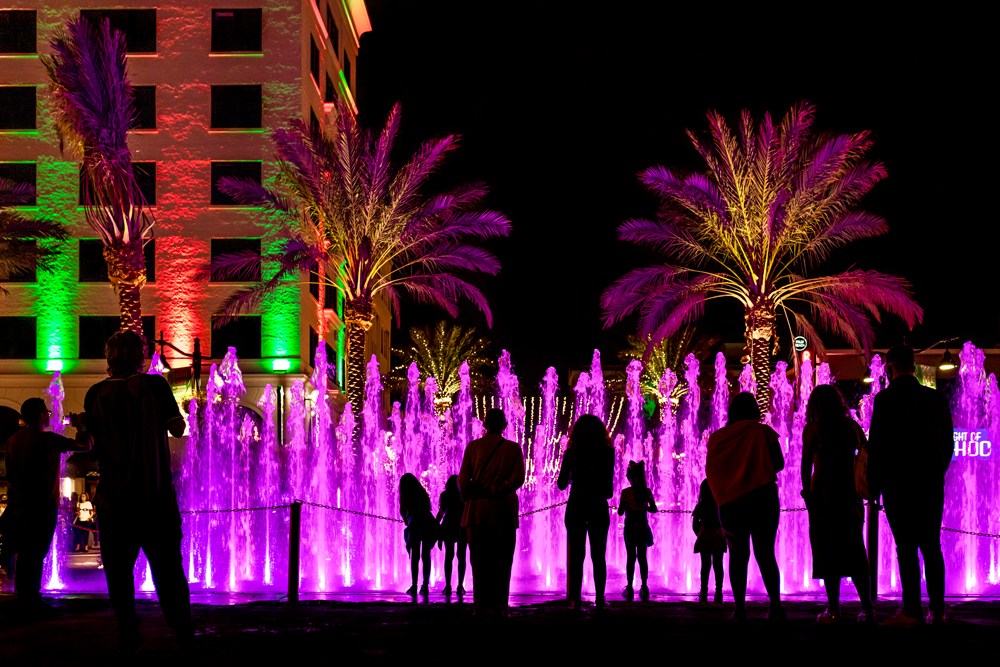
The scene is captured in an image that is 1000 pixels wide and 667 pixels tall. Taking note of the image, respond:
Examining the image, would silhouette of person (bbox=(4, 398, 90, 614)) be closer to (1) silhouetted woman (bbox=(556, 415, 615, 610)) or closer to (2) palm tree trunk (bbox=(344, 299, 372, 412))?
(1) silhouetted woman (bbox=(556, 415, 615, 610))

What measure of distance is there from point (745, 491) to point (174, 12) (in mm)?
36870

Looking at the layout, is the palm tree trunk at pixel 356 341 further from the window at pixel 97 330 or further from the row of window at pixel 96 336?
the window at pixel 97 330

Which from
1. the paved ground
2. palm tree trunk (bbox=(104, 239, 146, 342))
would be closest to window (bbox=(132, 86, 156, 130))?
palm tree trunk (bbox=(104, 239, 146, 342))

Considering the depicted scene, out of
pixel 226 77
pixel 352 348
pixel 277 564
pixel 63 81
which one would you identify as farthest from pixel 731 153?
pixel 226 77

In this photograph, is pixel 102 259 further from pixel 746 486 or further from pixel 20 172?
pixel 746 486

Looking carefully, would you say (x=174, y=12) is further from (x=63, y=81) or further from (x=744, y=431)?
(x=744, y=431)

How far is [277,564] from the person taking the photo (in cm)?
1458

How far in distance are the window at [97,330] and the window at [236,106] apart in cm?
718

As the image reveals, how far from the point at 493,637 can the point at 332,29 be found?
1629 inches

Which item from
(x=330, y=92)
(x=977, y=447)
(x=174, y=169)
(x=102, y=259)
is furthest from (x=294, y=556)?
(x=330, y=92)

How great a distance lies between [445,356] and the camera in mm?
51594

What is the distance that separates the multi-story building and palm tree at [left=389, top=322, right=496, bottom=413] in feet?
38.3

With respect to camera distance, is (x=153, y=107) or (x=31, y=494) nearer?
(x=31, y=494)

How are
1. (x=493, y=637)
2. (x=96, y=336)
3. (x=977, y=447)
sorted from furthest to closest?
(x=96, y=336), (x=977, y=447), (x=493, y=637)
